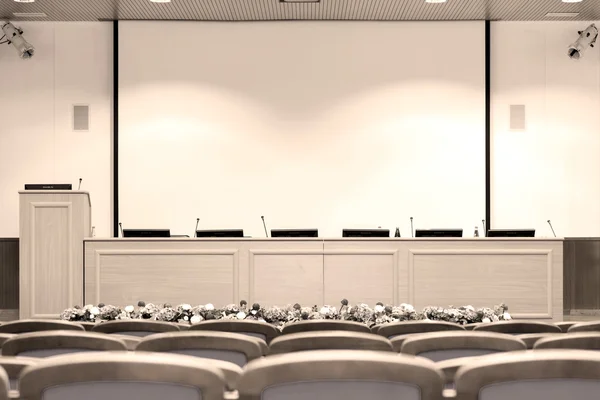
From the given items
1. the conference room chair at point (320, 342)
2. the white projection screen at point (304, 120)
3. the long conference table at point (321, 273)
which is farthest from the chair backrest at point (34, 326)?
the white projection screen at point (304, 120)

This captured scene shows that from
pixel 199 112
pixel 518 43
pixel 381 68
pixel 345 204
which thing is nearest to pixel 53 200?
pixel 199 112

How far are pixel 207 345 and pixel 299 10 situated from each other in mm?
9354

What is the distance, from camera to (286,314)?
5773 millimetres

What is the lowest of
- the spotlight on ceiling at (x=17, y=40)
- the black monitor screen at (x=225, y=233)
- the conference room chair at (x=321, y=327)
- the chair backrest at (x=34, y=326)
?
the chair backrest at (x=34, y=326)

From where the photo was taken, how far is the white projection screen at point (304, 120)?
11867mm

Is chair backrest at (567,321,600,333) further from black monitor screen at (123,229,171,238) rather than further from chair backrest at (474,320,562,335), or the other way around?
black monitor screen at (123,229,171,238)

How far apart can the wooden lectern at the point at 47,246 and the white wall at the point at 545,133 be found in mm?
6375

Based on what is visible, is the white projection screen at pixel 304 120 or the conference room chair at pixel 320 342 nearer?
the conference room chair at pixel 320 342

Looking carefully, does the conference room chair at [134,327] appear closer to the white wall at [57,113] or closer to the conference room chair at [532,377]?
the conference room chair at [532,377]

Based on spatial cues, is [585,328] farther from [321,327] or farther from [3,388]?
[3,388]

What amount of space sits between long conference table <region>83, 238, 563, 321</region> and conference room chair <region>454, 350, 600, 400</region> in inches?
284

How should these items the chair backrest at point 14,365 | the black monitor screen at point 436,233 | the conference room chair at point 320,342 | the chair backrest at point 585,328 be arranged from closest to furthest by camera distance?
the chair backrest at point 14,365 → the conference room chair at point 320,342 → the chair backrest at point 585,328 → the black monitor screen at point 436,233

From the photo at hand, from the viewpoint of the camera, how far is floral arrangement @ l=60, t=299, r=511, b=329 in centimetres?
570

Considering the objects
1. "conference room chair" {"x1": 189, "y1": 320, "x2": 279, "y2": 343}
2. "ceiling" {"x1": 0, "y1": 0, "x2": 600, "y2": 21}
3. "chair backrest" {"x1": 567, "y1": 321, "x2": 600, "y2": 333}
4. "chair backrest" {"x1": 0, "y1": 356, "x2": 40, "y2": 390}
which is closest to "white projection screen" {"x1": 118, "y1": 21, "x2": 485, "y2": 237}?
"ceiling" {"x1": 0, "y1": 0, "x2": 600, "y2": 21}
